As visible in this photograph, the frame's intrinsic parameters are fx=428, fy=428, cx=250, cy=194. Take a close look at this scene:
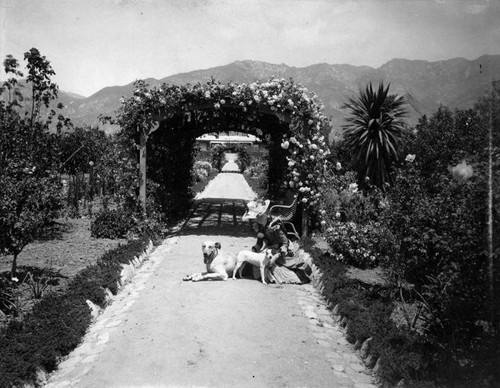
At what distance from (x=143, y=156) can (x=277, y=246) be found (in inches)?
177

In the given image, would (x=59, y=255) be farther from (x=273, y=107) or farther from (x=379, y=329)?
(x=379, y=329)

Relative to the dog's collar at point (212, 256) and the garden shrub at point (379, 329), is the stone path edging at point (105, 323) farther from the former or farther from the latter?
the garden shrub at point (379, 329)

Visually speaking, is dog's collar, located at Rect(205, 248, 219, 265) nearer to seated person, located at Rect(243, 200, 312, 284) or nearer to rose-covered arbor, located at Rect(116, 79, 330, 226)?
seated person, located at Rect(243, 200, 312, 284)

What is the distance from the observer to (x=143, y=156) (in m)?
9.88

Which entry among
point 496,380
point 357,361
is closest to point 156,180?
point 357,361

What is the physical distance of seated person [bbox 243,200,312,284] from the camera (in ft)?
22.4

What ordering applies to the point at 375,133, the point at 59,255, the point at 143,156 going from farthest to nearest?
the point at 375,133, the point at 143,156, the point at 59,255

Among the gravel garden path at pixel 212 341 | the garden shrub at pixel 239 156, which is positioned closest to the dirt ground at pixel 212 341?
the gravel garden path at pixel 212 341

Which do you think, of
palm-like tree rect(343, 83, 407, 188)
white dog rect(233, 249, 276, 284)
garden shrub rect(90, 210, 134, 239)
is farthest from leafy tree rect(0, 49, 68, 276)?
palm-like tree rect(343, 83, 407, 188)

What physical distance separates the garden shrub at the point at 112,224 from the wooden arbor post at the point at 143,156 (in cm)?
44

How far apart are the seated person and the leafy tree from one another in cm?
317

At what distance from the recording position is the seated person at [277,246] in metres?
6.84

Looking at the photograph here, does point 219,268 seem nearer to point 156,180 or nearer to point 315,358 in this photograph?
point 315,358

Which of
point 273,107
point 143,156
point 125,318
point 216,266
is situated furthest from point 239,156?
point 125,318
